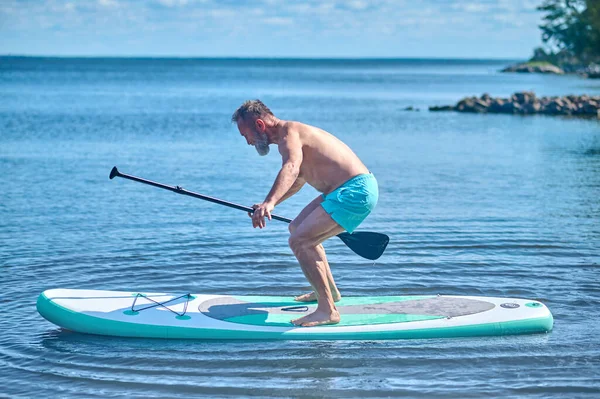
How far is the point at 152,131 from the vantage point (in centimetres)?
3628

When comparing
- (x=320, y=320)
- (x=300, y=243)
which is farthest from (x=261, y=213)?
(x=320, y=320)

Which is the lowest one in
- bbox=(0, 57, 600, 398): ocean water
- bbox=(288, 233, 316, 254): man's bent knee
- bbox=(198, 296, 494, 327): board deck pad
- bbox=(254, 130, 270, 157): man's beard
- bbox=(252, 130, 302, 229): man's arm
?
bbox=(0, 57, 600, 398): ocean water

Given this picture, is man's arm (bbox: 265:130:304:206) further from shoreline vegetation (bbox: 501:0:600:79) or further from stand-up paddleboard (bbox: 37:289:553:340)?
shoreline vegetation (bbox: 501:0:600:79)

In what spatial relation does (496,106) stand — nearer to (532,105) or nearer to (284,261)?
(532,105)

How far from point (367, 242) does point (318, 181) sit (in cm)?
106

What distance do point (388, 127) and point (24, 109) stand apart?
22.9 m

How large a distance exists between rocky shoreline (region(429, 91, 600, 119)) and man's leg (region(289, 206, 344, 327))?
38111 millimetres

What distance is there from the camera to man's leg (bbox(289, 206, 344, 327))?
25.6 ft

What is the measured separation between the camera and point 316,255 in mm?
7871

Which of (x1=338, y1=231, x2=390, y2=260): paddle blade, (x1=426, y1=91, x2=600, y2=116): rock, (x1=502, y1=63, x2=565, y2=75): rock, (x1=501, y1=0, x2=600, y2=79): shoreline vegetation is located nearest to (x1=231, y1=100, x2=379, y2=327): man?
(x1=338, y1=231, x2=390, y2=260): paddle blade

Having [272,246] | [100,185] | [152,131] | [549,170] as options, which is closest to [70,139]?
[152,131]

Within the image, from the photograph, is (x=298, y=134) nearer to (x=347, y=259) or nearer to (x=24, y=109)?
(x=347, y=259)

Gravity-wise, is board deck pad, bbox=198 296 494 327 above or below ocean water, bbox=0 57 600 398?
above

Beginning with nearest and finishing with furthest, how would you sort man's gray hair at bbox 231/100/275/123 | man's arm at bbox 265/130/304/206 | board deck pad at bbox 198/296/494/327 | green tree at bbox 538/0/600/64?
man's arm at bbox 265/130/304/206, man's gray hair at bbox 231/100/275/123, board deck pad at bbox 198/296/494/327, green tree at bbox 538/0/600/64
